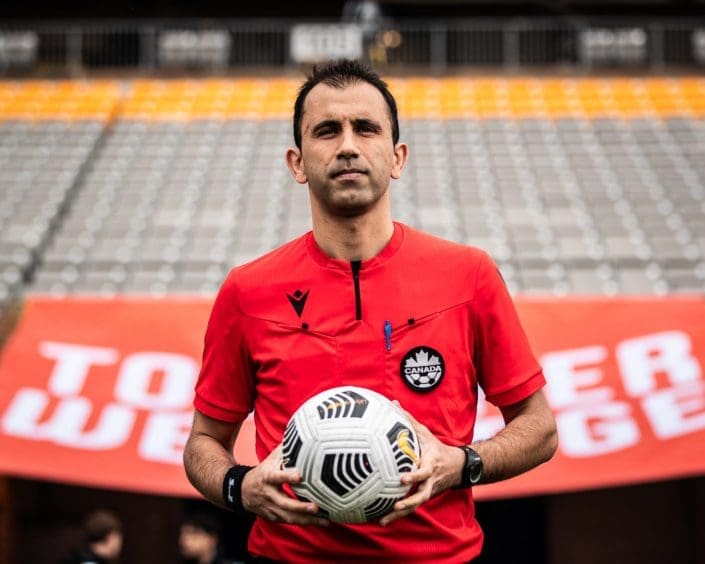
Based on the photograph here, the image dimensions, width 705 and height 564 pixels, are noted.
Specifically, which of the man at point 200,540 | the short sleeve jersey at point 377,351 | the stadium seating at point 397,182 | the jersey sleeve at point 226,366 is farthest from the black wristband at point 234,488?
the stadium seating at point 397,182

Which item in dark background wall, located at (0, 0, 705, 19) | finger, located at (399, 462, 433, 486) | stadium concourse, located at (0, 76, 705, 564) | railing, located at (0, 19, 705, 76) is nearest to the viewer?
finger, located at (399, 462, 433, 486)

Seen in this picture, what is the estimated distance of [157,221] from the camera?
426 inches

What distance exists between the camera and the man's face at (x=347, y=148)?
2.11 metres

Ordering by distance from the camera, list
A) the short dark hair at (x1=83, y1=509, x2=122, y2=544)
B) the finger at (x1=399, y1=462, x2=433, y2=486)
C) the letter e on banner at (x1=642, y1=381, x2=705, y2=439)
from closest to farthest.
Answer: the finger at (x1=399, y1=462, x2=433, y2=486) → the letter e on banner at (x1=642, y1=381, x2=705, y2=439) → the short dark hair at (x1=83, y1=509, x2=122, y2=544)

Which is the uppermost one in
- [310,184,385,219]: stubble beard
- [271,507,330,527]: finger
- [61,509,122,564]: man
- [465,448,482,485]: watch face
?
[310,184,385,219]: stubble beard

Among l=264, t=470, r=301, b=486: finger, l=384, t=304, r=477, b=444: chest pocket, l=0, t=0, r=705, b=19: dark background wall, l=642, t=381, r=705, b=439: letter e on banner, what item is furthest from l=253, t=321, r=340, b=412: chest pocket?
l=0, t=0, r=705, b=19: dark background wall

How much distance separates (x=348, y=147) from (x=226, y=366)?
659mm

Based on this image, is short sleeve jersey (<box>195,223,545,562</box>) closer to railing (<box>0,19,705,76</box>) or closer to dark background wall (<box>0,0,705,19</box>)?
railing (<box>0,19,705,76</box>)

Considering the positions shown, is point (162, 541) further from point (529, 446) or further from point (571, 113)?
point (571, 113)

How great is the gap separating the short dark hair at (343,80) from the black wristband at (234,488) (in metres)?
0.84

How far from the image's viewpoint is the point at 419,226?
405 inches

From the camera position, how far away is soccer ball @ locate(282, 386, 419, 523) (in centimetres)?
187

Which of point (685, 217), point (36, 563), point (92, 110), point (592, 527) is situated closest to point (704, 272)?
point (685, 217)

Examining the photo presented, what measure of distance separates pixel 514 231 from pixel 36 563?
624cm
